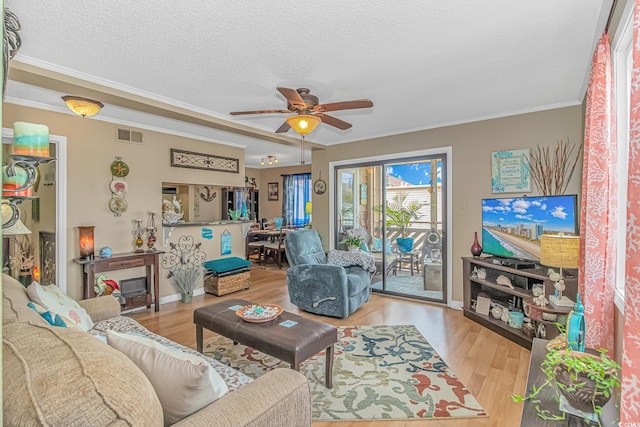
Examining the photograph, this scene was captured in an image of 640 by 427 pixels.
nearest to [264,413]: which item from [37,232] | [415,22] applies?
[415,22]

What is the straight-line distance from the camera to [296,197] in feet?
29.3

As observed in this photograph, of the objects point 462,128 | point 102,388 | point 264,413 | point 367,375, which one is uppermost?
point 462,128

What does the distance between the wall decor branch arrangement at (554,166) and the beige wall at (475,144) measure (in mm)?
63

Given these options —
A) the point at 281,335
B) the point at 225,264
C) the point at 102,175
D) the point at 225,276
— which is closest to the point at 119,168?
the point at 102,175

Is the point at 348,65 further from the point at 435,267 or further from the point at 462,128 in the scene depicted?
the point at 435,267

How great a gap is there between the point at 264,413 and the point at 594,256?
6.45ft

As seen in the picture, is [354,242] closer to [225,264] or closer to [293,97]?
[225,264]

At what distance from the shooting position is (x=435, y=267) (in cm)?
473

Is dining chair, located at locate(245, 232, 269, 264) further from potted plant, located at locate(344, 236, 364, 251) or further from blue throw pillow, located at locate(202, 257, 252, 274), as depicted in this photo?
potted plant, located at locate(344, 236, 364, 251)

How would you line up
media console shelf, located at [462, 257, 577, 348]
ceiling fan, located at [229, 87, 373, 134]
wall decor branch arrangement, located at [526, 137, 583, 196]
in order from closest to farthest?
ceiling fan, located at [229, 87, 373, 134], media console shelf, located at [462, 257, 577, 348], wall decor branch arrangement, located at [526, 137, 583, 196]

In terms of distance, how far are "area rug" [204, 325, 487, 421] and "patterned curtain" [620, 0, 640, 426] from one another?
4.74ft

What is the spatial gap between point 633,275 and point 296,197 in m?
8.16

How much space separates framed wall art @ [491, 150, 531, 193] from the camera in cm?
385

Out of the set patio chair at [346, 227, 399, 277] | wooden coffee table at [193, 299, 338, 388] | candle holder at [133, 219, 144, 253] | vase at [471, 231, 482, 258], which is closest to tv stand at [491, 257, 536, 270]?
vase at [471, 231, 482, 258]
